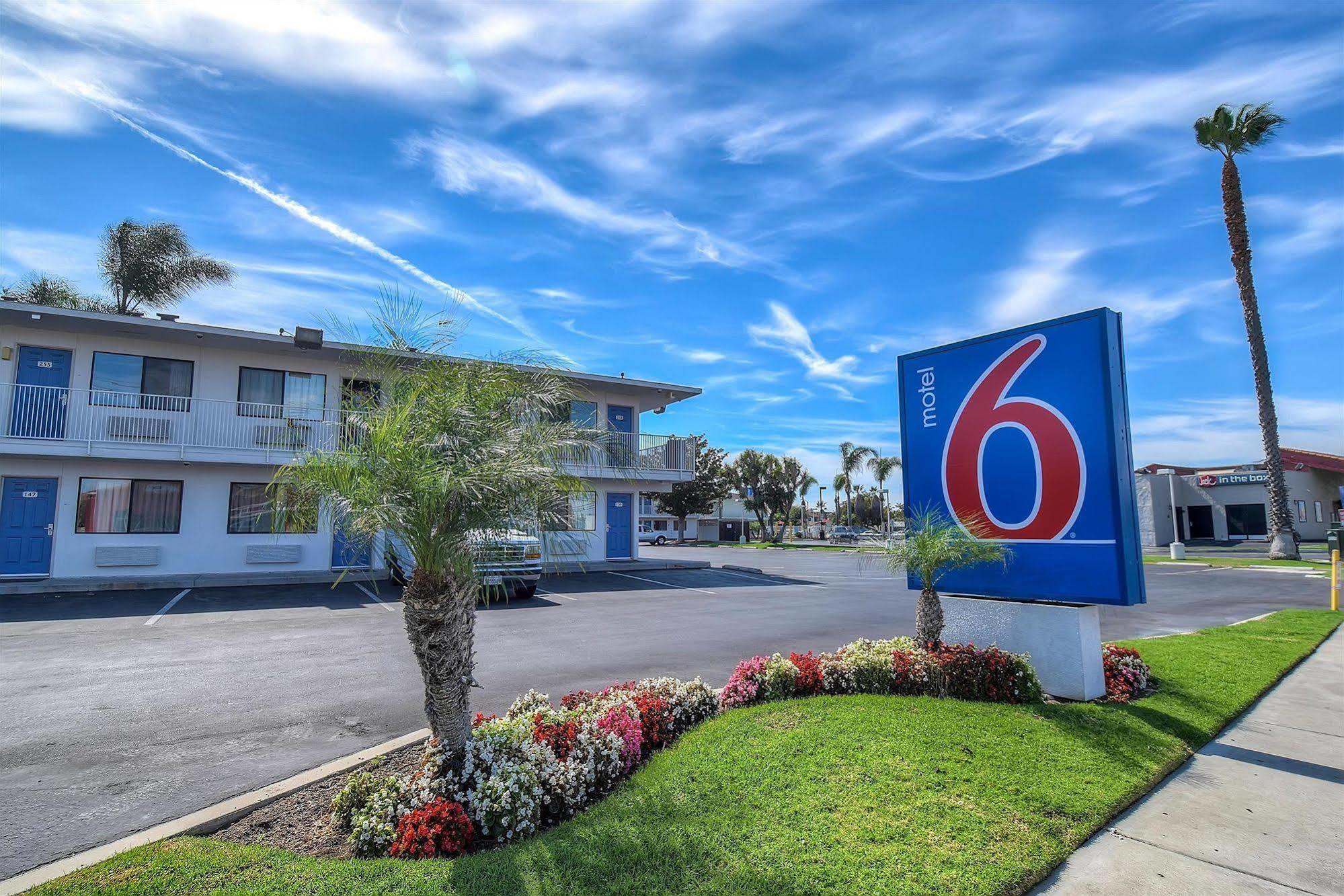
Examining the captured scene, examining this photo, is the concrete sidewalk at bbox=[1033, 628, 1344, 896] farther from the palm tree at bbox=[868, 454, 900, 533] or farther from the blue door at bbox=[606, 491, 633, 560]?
the palm tree at bbox=[868, 454, 900, 533]

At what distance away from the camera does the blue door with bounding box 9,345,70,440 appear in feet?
52.5

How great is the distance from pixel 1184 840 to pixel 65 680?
1024 centimetres

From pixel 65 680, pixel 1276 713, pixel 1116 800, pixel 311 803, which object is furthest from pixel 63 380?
pixel 1276 713

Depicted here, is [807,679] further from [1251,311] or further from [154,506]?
[1251,311]

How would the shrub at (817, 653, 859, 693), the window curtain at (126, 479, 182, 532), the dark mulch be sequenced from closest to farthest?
1. the dark mulch
2. the shrub at (817, 653, 859, 693)
3. the window curtain at (126, 479, 182, 532)

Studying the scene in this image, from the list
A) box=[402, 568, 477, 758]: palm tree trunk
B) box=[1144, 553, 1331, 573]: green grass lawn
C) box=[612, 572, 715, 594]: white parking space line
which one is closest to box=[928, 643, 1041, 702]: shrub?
box=[402, 568, 477, 758]: palm tree trunk

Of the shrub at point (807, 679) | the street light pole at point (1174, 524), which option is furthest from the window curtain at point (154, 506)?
the street light pole at point (1174, 524)

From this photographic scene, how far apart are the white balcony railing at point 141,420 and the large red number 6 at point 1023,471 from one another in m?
12.8

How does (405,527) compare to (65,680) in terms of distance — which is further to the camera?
(65,680)

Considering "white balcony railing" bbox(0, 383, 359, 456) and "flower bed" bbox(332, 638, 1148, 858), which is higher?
"white balcony railing" bbox(0, 383, 359, 456)

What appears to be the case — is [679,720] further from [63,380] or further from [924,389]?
[63,380]

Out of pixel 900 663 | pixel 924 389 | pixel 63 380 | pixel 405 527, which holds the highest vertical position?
pixel 63 380

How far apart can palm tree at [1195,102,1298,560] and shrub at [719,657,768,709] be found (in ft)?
94.1

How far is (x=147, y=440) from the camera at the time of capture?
1709 cm
